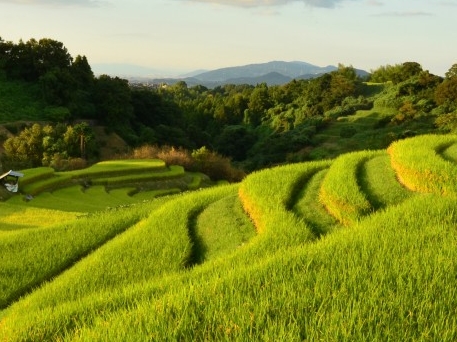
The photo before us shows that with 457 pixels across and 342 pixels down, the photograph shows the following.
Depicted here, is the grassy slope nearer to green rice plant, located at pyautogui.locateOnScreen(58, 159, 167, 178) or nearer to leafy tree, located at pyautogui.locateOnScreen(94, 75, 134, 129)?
A: green rice plant, located at pyautogui.locateOnScreen(58, 159, 167, 178)

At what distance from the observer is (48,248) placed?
8.54 meters

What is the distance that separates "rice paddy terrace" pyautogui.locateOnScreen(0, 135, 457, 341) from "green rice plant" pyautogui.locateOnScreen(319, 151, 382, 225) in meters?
0.03

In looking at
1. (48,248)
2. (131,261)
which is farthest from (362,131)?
(131,261)

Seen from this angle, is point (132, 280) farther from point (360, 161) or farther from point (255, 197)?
point (360, 161)

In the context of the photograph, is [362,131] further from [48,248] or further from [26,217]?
[48,248]

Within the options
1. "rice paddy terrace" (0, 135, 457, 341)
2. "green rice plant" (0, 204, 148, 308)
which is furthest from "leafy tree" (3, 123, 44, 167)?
"rice paddy terrace" (0, 135, 457, 341)

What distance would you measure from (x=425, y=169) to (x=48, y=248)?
7060mm

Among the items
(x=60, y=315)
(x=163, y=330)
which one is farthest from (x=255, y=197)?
(x=163, y=330)

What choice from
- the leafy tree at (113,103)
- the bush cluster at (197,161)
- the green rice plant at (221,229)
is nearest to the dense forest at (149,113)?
the leafy tree at (113,103)

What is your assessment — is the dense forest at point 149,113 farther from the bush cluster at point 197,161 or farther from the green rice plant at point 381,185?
the green rice plant at point 381,185

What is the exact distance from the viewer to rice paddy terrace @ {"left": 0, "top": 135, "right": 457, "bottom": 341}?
3432mm

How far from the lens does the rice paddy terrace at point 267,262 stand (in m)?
3.43

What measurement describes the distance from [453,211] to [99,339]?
4.89 meters

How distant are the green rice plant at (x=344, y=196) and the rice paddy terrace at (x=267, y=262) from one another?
0.10 feet
